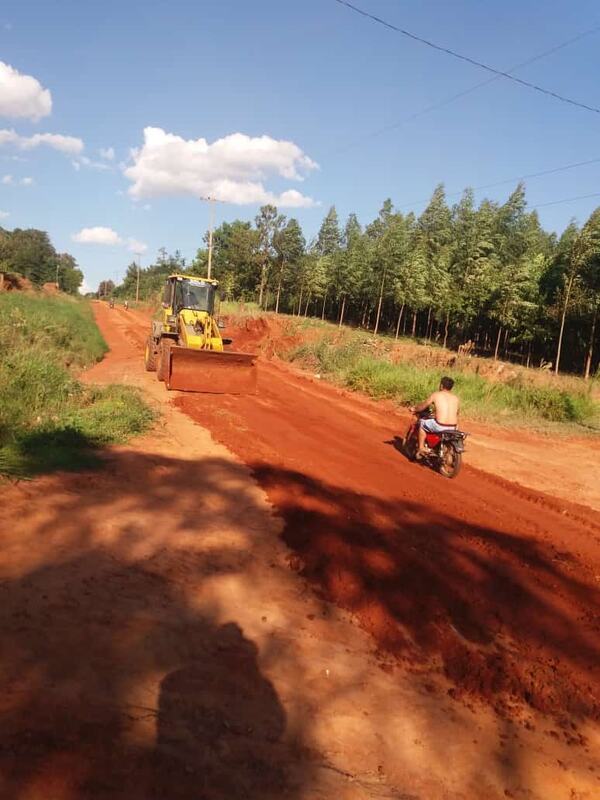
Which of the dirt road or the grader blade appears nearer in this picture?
the dirt road

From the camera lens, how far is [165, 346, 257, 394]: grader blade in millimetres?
12953

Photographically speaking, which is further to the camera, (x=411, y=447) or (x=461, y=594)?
(x=411, y=447)

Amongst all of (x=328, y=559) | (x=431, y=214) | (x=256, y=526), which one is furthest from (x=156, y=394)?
(x=431, y=214)

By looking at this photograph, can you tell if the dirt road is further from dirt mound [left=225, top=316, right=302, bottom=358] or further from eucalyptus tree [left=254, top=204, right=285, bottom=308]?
eucalyptus tree [left=254, top=204, right=285, bottom=308]

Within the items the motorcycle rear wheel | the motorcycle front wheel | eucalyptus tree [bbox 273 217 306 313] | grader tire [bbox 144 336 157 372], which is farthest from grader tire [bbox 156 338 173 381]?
eucalyptus tree [bbox 273 217 306 313]

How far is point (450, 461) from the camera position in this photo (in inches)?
342

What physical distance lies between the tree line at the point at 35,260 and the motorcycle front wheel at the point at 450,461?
58.1 m

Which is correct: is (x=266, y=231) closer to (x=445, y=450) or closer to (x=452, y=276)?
(x=452, y=276)

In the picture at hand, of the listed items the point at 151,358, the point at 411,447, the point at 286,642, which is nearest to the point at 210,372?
the point at 151,358

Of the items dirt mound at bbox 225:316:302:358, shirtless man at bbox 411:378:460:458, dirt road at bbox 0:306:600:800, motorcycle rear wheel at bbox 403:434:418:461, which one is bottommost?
dirt road at bbox 0:306:600:800

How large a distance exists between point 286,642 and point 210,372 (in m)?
10.1

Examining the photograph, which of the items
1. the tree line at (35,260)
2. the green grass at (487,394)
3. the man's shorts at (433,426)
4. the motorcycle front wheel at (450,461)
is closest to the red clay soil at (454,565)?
the motorcycle front wheel at (450,461)

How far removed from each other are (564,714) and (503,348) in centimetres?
4234

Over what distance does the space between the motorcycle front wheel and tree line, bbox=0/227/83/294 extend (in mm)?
58096
